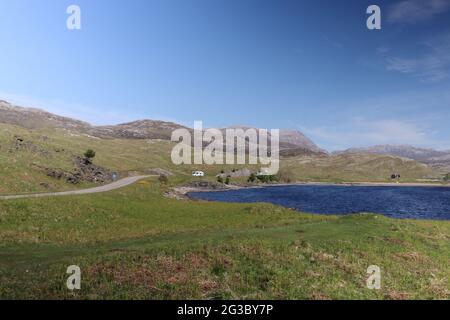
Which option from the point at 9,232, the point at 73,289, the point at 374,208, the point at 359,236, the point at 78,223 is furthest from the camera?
the point at 374,208

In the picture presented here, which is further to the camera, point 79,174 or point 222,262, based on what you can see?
point 79,174

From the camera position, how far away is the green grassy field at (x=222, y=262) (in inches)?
808

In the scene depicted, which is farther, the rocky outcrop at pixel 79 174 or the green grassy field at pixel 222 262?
the rocky outcrop at pixel 79 174

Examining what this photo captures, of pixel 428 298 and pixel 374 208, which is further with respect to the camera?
pixel 374 208

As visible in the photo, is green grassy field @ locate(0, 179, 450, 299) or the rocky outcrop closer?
green grassy field @ locate(0, 179, 450, 299)

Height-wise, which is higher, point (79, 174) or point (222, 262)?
point (79, 174)

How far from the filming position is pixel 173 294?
1959 centimetres

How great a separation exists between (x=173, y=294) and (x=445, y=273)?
65.9ft

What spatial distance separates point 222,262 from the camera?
25.6 meters

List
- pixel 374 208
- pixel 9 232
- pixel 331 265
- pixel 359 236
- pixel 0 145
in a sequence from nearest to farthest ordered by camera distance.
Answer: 1. pixel 331 265
2. pixel 359 236
3. pixel 9 232
4. pixel 0 145
5. pixel 374 208

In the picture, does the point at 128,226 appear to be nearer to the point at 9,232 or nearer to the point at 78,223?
the point at 78,223

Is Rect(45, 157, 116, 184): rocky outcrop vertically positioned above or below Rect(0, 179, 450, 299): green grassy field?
above

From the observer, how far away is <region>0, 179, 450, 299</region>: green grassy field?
20531 millimetres
